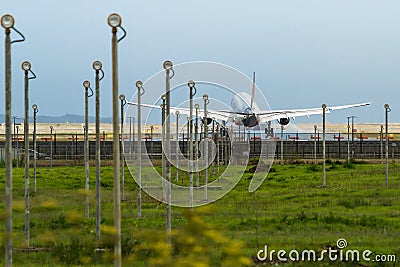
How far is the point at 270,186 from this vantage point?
33625mm

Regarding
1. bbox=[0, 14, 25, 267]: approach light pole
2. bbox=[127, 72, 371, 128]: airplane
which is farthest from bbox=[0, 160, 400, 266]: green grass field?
bbox=[127, 72, 371, 128]: airplane

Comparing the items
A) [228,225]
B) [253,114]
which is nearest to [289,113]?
[253,114]

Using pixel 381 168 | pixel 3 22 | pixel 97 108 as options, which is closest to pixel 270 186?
pixel 381 168

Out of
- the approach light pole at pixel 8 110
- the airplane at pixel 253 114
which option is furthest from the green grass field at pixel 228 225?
the airplane at pixel 253 114

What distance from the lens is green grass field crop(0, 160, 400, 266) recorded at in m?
7.09

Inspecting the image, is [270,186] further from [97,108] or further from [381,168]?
[97,108]

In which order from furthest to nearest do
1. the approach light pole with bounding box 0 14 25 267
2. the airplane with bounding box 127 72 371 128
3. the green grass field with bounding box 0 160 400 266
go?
the airplane with bounding box 127 72 371 128 < the approach light pole with bounding box 0 14 25 267 < the green grass field with bounding box 0 160 400 266

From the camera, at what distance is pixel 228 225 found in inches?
780

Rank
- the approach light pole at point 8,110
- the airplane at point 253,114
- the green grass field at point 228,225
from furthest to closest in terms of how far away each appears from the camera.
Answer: the airplane at point 253,114 → the approach light pole at point 8,110 → the green grass field at point 228,225

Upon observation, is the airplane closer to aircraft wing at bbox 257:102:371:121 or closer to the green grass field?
aircraft wing at bbox 257:102:371:121

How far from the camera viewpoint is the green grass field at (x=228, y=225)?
7094mm

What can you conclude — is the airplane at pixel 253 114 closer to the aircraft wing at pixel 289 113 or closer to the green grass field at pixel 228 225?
the aircraft wing at pixel 289 113

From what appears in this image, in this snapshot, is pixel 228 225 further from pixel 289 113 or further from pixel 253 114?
pixel 289 113

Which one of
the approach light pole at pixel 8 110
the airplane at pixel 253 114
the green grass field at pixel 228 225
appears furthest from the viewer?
the airplane at pixel 253 114
